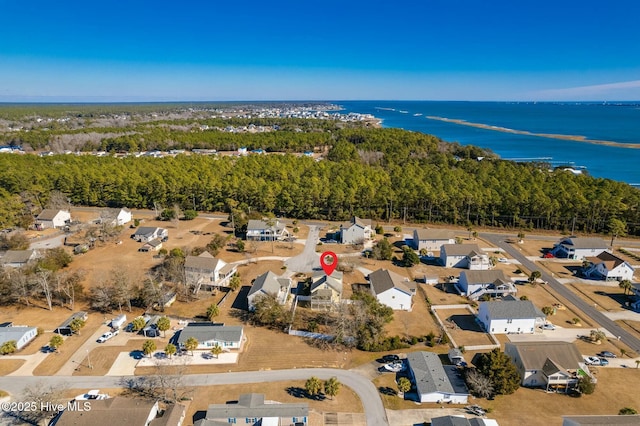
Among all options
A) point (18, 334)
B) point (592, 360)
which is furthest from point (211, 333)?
point (592, 360)

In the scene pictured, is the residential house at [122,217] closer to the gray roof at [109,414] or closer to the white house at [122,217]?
the white house at [122,217]

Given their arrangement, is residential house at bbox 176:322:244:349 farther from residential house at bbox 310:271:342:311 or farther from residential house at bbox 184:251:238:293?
residential house at bbox 184:251:238:293

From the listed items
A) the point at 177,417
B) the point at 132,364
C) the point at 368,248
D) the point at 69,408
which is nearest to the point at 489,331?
the point at 368,248

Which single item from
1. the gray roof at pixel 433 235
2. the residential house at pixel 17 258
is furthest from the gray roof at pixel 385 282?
the residential house at pixel 17 258

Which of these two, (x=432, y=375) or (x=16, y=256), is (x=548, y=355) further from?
(x=16, y=256)

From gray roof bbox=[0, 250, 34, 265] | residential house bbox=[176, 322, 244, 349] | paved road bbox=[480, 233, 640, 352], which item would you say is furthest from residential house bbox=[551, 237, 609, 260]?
gray roof bbox=[0, 250, 34, 265]

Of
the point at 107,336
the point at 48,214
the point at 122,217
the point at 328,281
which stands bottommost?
the point at 107,336
